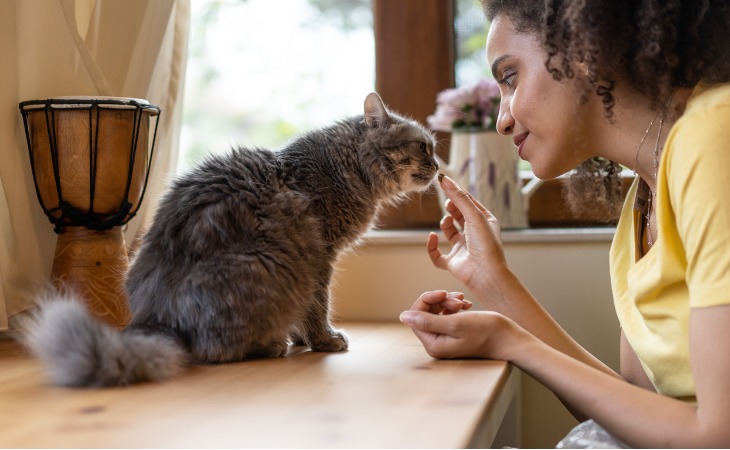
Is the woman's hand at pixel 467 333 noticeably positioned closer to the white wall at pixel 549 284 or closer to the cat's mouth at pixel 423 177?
the cat's mouth at pixel 423 177

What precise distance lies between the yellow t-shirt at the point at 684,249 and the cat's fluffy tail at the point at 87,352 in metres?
0.69

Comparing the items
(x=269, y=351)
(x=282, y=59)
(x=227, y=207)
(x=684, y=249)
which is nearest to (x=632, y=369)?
(x=684, y=249)

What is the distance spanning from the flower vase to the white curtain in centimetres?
74

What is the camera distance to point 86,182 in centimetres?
157

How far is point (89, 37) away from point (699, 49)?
125cm

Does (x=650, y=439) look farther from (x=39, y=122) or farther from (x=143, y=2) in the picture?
(x=143, y=2)

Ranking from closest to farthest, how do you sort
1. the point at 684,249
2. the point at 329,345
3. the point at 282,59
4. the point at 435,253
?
the point at 684,249
the point at 329,345
the point at 435,253
the point at 282,59

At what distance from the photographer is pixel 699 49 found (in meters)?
1.07

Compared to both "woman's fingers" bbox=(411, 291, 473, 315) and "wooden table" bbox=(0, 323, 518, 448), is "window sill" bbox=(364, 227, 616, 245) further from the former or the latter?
"wooden table" bbox=(0, 323, 518, 448)

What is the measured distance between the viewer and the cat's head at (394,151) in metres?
1.57

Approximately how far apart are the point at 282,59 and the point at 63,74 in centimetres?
91

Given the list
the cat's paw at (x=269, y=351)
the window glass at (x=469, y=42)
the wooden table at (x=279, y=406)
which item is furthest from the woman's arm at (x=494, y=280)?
the window glass at (x=469, y=42)

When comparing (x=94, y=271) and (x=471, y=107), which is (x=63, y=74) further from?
(x=471, y=107)

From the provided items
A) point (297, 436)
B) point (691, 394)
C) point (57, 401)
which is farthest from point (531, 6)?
point (57, 401)
